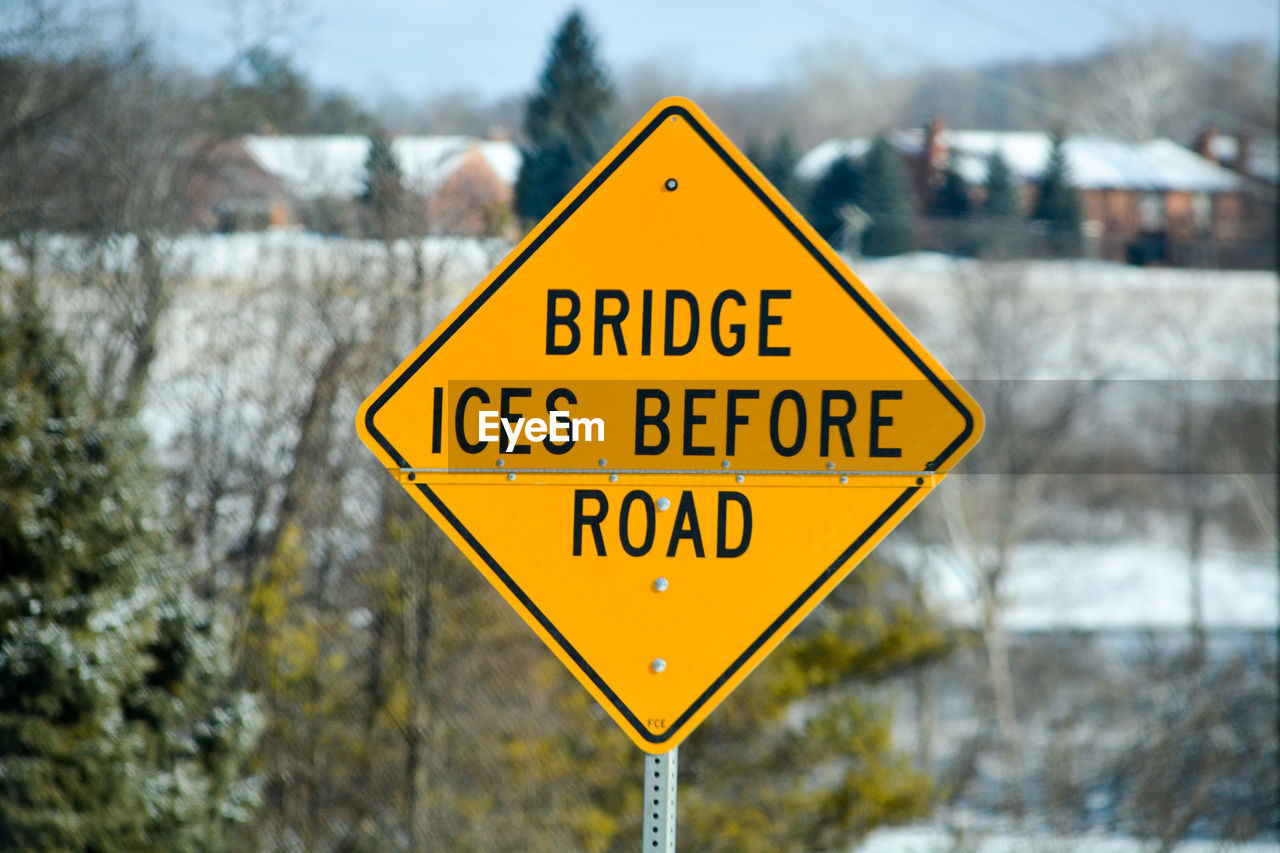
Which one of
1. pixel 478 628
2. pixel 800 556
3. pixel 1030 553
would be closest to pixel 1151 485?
pixel 1030 553

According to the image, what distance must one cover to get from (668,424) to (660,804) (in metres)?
0.79

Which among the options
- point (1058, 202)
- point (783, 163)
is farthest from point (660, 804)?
point (1058, 202)

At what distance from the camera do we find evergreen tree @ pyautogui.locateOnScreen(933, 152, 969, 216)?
1659cm

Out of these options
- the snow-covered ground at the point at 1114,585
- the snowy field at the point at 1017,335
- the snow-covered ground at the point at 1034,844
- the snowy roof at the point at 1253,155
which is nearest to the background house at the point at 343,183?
the snowy field at the point at 1017,335

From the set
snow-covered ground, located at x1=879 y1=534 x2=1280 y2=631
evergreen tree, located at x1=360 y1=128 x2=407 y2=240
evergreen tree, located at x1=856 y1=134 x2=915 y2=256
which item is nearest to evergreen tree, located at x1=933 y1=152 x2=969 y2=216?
evergreen tree, located at x1=856 y1=134 x2=915 y2=256

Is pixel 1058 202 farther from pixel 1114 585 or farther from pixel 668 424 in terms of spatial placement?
pixel 668 424

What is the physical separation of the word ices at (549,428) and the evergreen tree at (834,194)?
8.94m

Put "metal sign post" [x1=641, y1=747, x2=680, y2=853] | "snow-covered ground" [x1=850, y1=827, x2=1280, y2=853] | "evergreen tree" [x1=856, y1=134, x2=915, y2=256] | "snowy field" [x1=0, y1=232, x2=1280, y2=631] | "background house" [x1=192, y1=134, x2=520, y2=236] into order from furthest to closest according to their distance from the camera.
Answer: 1. "evergreen tree" [x1=856, y1=134, x2=915, y2=256]
2. "snowy field" [x1=0, y1=232, x2=1280, y2=631]
3. "background house" [x1=192, y1=134, x2=520, y2=236]
4. "snow-covered ground" [x1=850, y1=827, x2=1280, y2=853]
5. "metal sign post" [x1=641, y1=747, x2=680, y2=853]

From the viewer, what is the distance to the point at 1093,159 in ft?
62.7

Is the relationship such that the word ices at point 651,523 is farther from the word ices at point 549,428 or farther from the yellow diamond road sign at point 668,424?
the word ices at point 549,428

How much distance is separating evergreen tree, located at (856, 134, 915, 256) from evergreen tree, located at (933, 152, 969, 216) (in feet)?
5.41

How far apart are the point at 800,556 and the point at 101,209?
1431 centimetres

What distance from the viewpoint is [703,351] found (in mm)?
2471

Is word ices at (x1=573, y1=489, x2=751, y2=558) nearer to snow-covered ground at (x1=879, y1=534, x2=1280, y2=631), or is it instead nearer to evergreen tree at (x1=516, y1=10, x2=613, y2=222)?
evergreen tree at (x1=516, y1=10, x2=613, y2=222)
